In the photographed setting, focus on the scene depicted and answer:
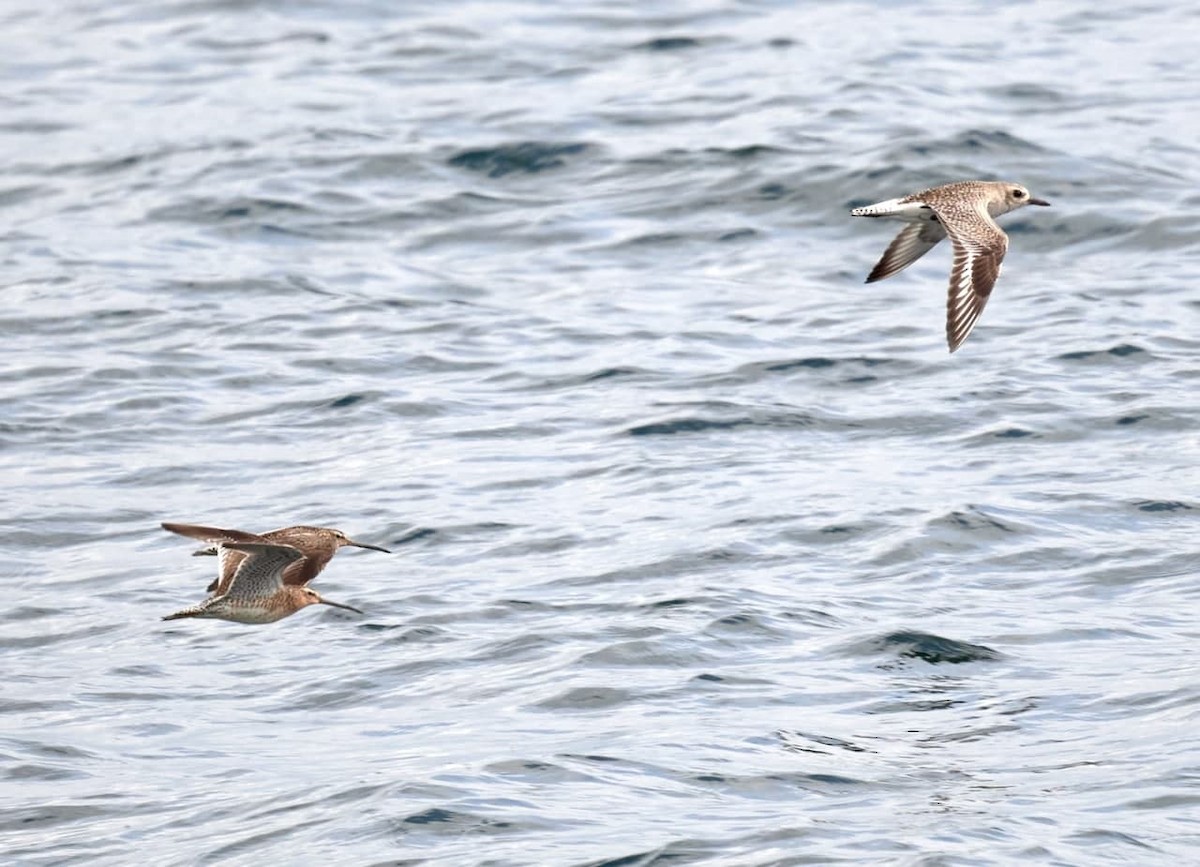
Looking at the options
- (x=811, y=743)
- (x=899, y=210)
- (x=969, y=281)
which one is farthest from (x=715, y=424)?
(x=811, y=743)

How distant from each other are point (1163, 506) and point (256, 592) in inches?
261

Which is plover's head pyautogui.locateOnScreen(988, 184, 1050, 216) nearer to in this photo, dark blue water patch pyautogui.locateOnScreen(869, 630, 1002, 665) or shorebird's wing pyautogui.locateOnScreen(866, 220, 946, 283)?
shorebird's wing pyautogui.locateOnScreen(866, 220, 946, 283)

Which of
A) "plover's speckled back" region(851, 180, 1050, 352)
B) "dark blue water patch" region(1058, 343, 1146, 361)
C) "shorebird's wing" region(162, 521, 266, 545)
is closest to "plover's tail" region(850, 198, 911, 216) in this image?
"plover's speckled back" region(851, 180, 1050, 352)

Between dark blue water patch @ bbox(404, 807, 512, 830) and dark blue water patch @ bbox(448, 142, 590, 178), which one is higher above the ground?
dark blue water patch @ bbox(448, 142, 590, 178)

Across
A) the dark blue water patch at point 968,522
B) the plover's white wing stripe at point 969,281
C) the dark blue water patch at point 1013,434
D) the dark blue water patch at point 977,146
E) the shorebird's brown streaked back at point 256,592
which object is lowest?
the dark blue water patch at point 1013,434

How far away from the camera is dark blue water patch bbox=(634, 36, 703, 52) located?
28.3 meters

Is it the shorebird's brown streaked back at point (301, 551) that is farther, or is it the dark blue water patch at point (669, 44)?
the dark blue water patch at point (669, 44)

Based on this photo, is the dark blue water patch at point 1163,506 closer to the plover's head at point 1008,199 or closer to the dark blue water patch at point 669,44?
the plover's head at point 1008,199

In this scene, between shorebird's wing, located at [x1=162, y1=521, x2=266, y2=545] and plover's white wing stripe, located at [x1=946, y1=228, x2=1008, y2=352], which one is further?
plover's white wing stripe, located at [x1=946, y1=228, x2=1008, y2=352]

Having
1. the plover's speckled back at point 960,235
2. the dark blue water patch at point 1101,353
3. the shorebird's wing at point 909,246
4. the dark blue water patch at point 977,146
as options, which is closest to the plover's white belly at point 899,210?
the plover's speckled back at point 960,235

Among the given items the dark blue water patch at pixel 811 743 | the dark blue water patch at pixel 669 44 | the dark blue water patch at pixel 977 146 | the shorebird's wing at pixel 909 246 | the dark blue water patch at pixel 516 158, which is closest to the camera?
the dark blue water patch at pixel 811 743

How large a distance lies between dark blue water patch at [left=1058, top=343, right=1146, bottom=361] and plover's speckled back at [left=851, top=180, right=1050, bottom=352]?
12.0ft

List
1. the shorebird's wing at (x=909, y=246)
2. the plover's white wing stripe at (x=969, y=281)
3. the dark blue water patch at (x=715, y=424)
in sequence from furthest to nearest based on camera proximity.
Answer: the dark blue water patch at (x=715, y=424) → the shorebird's wing at (x=909, y=246) → the plover's white wing stripe at (x=969, y=281)

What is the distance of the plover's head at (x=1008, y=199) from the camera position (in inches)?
596
